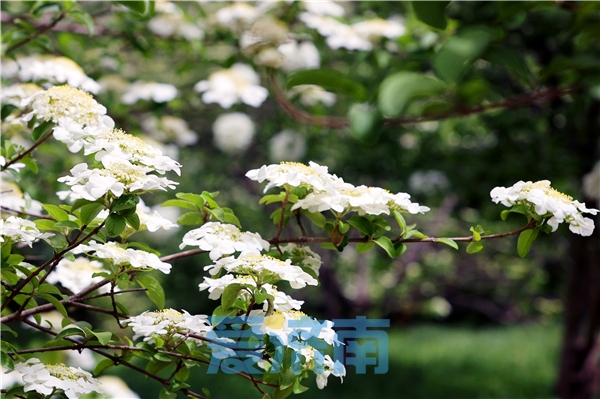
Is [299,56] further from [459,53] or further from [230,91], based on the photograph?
[459,53]

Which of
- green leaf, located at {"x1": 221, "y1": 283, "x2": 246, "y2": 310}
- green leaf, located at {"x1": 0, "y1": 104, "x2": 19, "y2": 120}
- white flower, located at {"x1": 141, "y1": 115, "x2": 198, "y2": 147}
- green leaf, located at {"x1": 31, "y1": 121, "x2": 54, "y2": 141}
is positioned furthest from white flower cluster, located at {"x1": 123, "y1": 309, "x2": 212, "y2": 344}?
white flower, located at {"x1": 141, "y1": 115, "x2": 198, "y2": 147}

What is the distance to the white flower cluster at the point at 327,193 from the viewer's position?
0.72 metres

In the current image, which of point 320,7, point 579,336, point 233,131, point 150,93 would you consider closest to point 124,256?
point 150,93

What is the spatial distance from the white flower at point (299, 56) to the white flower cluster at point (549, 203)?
1.29m

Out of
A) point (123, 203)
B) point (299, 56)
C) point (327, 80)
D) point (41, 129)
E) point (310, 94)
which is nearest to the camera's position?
point (123, 203)

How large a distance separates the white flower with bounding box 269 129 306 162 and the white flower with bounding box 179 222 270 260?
1902mm

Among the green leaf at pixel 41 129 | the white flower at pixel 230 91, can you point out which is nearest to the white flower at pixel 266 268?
the green leaf at pixel 41 129

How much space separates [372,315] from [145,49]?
3557 mm

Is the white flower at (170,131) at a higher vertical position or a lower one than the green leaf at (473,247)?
lower

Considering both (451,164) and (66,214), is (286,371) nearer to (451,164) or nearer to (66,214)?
(66,214)

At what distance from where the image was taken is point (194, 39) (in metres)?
1.92

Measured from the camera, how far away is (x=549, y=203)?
0.71 metres

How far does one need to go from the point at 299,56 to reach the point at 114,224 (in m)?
1.46

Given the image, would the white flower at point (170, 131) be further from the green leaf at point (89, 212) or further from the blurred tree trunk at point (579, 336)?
the blurred tree trunk at point (579, 336)
